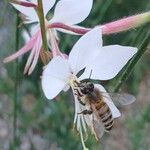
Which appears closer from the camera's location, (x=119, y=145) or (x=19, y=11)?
(x=19, y=11)

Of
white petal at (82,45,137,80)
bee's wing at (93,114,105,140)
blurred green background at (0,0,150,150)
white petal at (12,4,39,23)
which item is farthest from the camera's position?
blurred green background at (0,0,150,150)

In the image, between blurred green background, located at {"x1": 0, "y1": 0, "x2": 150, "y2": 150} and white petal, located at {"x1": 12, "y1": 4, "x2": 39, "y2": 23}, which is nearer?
white petal, located at {"x1": 12, "y1": 4, "x2": 39, "y2": 23}

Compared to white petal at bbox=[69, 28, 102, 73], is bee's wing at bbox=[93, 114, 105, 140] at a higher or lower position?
lower

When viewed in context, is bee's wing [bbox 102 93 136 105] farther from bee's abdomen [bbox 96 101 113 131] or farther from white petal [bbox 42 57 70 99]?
white petal [bbox 42 57 70 99]

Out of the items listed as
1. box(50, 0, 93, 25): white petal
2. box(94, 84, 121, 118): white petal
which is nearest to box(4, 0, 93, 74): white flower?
box(50, 0, 93, 25): white petal

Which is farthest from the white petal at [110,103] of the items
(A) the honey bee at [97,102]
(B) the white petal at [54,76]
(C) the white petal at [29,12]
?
(C) the white petal at [29,12]

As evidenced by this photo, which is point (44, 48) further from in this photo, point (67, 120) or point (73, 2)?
point (67, 120)

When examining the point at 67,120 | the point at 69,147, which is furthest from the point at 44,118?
the point at 69,147
